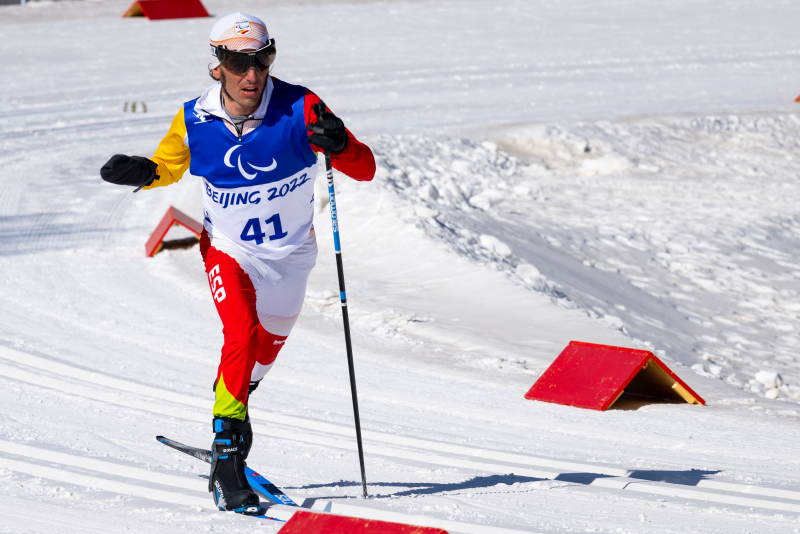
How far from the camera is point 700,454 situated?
17.1ft

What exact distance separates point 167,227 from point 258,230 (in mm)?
5446

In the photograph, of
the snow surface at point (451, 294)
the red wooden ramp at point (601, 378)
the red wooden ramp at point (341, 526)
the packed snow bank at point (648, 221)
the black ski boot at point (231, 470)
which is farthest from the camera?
the packed snow bank at point (648, 221)

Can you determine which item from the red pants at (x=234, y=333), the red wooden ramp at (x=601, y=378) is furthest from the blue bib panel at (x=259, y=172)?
the red wooden ramp at (x=601, y=378)

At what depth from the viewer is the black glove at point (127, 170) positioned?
4.02 m

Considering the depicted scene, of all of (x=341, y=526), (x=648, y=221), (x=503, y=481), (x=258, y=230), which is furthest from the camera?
(x=648, y=221)

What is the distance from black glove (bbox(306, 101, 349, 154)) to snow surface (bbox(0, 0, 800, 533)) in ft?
5.09

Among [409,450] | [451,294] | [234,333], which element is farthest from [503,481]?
[451,294]

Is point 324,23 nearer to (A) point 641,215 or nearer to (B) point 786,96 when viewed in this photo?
(B) point 786,96

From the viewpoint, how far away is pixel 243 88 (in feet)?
13.0

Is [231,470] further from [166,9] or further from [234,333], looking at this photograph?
[166,9]

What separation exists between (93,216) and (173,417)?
5784 mm

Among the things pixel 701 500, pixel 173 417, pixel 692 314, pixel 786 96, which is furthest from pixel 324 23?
pixel 701 500

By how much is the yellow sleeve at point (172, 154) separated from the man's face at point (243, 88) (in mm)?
277

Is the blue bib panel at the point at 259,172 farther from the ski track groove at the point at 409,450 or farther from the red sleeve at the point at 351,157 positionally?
the ski track groove at the point at 409,450
